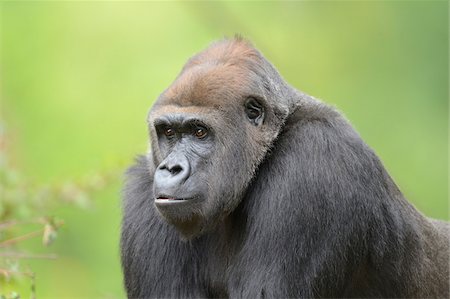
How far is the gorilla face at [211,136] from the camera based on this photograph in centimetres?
563

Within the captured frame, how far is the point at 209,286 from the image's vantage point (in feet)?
20.5

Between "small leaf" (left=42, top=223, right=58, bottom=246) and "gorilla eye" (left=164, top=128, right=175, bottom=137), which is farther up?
"gorilla eye" (left=164, top=128, right=175, bottom=137)

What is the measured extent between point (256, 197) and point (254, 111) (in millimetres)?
565

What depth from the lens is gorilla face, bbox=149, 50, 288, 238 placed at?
5.63 m

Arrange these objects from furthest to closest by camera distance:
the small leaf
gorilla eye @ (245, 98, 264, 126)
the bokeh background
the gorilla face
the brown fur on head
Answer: the bokeh background, the small leaf, gorilla eye @ (245, 98, 264, 126), the brown fur on head, the gorilla face

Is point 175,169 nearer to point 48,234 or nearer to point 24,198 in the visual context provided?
point 48,234

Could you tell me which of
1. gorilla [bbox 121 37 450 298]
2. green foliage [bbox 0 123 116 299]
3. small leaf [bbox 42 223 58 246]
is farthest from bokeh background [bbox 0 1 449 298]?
gorilla [bbox 121 37 450 298]

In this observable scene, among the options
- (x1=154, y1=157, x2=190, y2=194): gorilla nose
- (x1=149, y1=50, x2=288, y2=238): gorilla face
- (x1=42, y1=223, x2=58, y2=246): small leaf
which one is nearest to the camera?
(x1=154, y1=157, x2=190, y2=194): gorilla nose

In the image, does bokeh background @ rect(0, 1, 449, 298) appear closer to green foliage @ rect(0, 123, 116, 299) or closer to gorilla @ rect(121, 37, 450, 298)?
green foliage @ rect(0, 123, 116, 299)

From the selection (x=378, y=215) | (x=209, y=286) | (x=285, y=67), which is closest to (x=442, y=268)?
(x=378, y=215)

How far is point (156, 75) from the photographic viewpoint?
1406 centimetres

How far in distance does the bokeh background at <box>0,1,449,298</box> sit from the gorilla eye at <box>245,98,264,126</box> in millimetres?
7778

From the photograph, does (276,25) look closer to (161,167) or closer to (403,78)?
(403,78)

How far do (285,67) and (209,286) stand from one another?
27.8 feet
